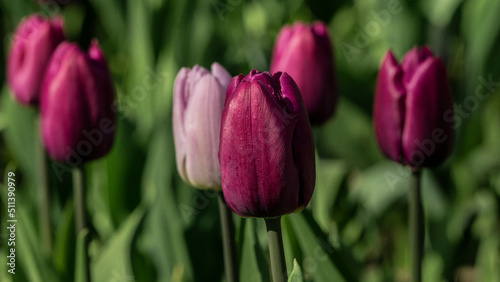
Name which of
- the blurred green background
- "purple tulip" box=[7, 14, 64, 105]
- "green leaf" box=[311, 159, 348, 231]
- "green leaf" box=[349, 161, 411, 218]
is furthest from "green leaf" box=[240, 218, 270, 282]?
"green leaf" box=[349, 161, 411, 218]

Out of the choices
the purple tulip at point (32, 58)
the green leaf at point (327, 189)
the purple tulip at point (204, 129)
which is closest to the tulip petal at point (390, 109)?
the purple tulip at point (204, 129)

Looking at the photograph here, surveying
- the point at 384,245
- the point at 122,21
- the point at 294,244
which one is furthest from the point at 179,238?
the point at 122,21

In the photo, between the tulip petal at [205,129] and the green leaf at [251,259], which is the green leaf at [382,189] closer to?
the green leaf at [251,259]

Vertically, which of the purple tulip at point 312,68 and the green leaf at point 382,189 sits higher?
the purple tulip at point 312,68

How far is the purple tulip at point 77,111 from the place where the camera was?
1.19m

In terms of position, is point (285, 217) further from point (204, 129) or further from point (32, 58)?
point (32, 58)

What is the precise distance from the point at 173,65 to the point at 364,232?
2.14 feet

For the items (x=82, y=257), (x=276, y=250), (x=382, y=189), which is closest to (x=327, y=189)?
(x=382, y=189)

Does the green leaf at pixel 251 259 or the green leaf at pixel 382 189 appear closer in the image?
the green leaf at pixel 251 259

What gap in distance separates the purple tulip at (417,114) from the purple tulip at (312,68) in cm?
17

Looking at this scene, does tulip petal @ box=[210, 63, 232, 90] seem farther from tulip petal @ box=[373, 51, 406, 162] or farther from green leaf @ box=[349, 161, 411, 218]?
green leaf @ box=[349, 161, 411, 218]

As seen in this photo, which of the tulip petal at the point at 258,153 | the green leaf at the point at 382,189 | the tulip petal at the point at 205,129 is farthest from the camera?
the green leaf at the point at 382,189

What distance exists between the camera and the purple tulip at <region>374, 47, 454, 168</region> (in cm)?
103

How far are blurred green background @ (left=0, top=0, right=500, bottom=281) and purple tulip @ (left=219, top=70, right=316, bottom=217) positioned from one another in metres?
0.28
